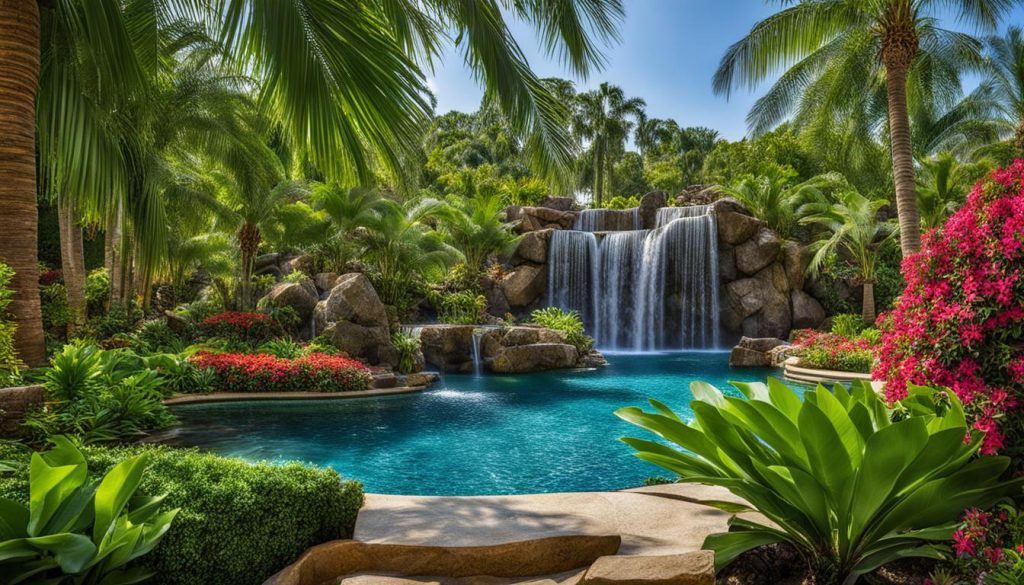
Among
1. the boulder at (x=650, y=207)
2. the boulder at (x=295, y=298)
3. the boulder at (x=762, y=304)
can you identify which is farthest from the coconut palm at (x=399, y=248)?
the boulder at (x=762, y=304)

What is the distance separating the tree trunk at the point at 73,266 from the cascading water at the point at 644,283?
46.2ft

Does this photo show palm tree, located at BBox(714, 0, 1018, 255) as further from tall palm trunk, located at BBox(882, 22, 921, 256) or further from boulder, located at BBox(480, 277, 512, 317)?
boulder, located at BBox(480, 277, 512, 317)

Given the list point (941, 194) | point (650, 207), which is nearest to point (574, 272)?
point (650, 207)

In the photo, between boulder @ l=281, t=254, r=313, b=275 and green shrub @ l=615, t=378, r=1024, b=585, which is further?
boulder @ l=281, t=254, r=313, b=275

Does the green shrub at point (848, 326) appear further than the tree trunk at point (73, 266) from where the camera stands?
Yes

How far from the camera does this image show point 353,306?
1241 cm

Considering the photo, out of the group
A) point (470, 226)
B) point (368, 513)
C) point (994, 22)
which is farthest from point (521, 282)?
point (368, 513)

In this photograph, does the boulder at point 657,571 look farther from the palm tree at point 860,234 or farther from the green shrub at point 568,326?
the palm tree at point 860,234

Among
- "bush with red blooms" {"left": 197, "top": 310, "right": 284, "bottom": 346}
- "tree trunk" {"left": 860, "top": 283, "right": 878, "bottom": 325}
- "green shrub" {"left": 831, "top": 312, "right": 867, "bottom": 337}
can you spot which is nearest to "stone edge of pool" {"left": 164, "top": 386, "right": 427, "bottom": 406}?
"bush with red blooms" {"left": 197, "top": 310, "right": 284, "bottom": 346}

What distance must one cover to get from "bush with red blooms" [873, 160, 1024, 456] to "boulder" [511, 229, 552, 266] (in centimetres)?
1820

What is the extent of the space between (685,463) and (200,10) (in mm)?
5075

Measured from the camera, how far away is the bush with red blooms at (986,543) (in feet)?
5.57

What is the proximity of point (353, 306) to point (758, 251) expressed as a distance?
45.8 ft

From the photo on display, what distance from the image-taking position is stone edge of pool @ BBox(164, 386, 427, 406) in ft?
27.1
